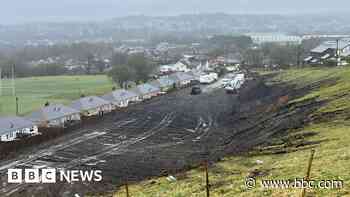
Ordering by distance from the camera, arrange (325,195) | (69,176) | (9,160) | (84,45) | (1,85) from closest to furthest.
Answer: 1. (325,195)
2. (69,176)
3. (9,160)
4. (1,85)
5. (84,45)

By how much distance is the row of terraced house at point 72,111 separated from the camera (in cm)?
4162

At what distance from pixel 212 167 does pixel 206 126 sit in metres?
19.9

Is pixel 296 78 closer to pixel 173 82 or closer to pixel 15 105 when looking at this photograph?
pixel 173 82

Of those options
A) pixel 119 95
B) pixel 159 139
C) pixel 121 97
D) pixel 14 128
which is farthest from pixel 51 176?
pixel 119 95

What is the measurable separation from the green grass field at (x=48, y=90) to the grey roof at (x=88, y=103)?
17.3 feet

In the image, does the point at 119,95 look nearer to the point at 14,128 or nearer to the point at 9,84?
the point at 14,128

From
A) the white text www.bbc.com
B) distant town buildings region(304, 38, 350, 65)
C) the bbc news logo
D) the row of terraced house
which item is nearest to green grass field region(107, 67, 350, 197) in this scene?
the white text www.bbc.com

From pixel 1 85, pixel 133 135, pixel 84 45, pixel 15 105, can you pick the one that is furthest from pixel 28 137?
pixel 84 45

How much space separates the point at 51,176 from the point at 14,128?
1482 cm

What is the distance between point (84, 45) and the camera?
160 m

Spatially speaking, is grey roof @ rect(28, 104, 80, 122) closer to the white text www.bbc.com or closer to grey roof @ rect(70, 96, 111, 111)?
grey roof @ rect(70, 96, 111, 111)

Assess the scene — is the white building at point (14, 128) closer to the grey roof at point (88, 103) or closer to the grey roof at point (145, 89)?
the grey roof at point (88, 103)

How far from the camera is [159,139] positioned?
38.3m

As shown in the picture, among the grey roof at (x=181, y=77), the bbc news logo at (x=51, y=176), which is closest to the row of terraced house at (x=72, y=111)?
the grey roof at (x=181, y=77)
